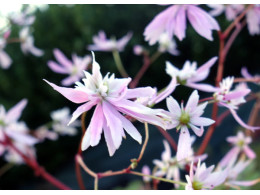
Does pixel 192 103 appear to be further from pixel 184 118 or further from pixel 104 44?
pixel 104 44

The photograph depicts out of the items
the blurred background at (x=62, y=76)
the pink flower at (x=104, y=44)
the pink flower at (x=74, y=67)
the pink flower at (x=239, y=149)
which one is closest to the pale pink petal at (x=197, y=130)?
the pink flower at (x=239, y=149)

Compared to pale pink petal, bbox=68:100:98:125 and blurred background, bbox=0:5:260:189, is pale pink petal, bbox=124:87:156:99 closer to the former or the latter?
pale pink petal, bbox=68:100:98:125

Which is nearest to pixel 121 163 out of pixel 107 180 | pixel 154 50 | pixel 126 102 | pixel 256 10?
pixel 107 180

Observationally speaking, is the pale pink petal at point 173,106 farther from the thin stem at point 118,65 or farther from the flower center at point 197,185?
the thin stem at point 118,65

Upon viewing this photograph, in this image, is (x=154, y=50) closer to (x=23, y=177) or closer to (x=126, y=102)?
(x=23, y=177)

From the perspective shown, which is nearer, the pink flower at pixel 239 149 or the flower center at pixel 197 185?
the flower center at pixel 197 185

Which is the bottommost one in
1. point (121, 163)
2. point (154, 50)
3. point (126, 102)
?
point (121, 163)

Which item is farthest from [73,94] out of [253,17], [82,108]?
[253,17]

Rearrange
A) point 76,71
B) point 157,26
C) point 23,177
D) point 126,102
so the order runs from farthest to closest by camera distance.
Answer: point 23,177, point 76,71, point 157,26, point 126,102
